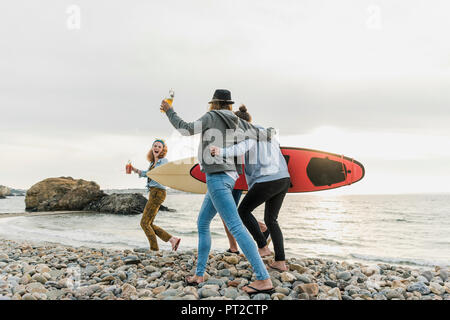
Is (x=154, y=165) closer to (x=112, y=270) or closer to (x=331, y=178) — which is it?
(x=112, y=270)

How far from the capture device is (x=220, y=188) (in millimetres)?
3223

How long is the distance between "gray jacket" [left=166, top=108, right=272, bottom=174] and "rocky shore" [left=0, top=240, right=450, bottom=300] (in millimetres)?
1384

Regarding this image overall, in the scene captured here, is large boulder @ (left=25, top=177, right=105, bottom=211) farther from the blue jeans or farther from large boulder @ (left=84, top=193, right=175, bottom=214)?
the blue jeans


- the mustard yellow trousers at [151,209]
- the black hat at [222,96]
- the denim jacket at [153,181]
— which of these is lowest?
the mustard yellow trousers at [151,209]

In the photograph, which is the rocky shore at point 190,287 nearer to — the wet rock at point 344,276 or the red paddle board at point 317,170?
the wet rock at point 344,276

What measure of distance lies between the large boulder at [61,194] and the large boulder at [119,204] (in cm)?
83

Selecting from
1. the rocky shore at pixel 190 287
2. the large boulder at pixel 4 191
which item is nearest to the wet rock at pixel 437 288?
the rocky shore at pixel 190 287

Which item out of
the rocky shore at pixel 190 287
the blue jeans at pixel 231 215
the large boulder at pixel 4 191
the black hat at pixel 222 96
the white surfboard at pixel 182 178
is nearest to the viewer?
the blue jeans at pixel 231 215

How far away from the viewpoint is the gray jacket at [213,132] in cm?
323

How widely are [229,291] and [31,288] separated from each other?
7.46 feet

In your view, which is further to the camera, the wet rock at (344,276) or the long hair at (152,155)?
the long hair at (152,155)

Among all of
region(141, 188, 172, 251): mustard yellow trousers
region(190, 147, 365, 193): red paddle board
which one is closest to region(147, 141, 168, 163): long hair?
region(141, 188, 172, 251): mustard yellow trousers

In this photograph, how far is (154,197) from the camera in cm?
578
